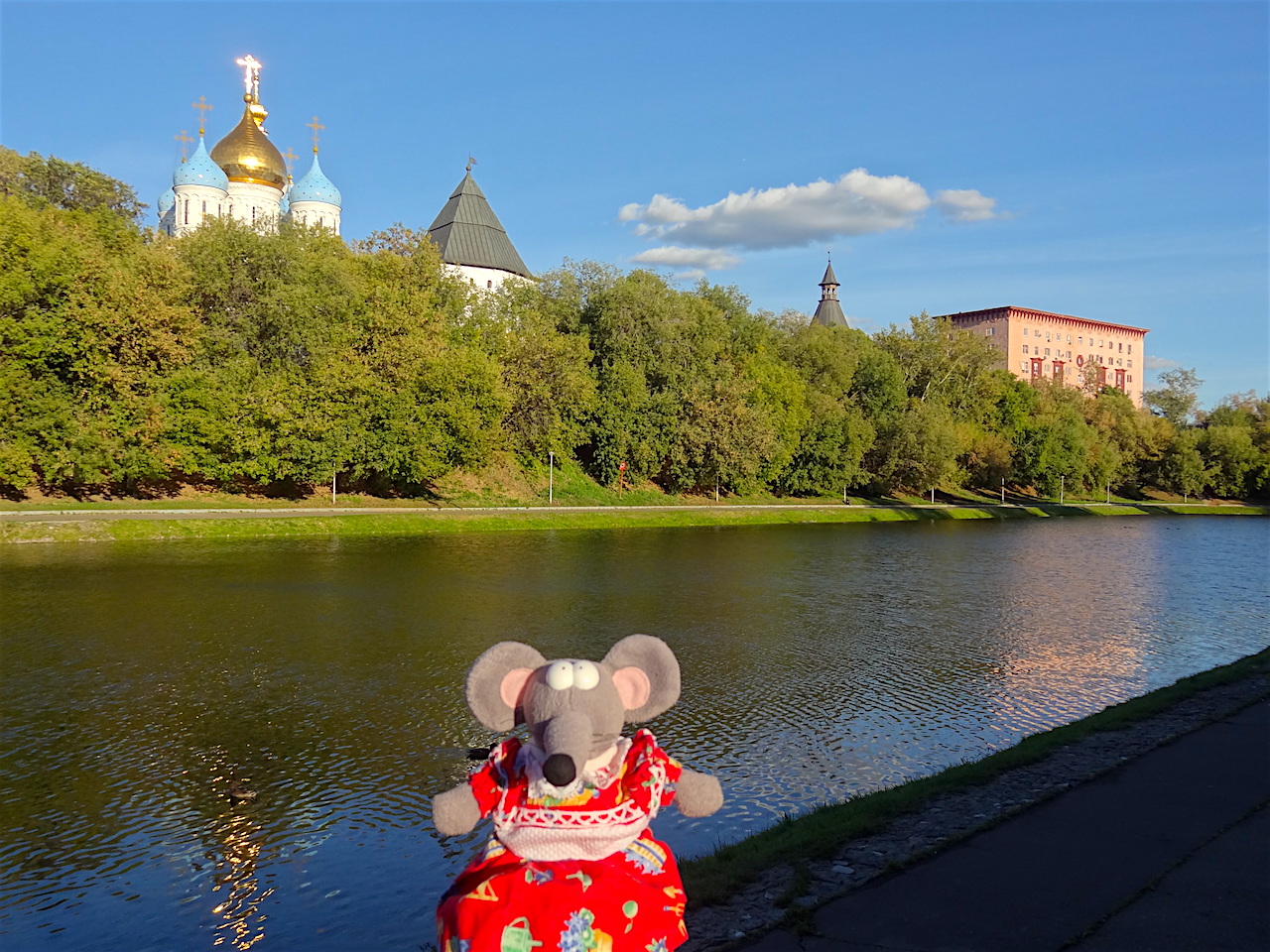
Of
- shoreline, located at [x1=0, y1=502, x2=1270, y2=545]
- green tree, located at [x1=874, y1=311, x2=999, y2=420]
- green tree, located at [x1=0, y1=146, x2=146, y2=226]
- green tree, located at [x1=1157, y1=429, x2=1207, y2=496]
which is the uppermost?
green tree, located at [x1=0, y1=146, x2=146, y2=226]

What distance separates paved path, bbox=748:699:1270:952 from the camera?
484 cm

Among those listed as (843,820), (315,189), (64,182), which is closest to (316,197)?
(315,189)

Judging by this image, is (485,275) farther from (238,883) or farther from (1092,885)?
(1092,885)

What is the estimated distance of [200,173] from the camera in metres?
67.9

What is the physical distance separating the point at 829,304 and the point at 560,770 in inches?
4831

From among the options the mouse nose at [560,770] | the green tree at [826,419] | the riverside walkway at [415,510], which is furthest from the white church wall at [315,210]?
the mouse nose at [560,770]

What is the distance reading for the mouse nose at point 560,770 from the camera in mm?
3488

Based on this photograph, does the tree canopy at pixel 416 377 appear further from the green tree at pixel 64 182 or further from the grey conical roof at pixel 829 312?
the grey conical roof at pixel 829 312

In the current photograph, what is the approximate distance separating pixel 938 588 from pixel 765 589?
17.4 ft

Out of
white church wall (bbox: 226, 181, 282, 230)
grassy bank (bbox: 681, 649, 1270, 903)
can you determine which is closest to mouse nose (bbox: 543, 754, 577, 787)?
grassy bank (bbox: 681, 649, 1270, 903)

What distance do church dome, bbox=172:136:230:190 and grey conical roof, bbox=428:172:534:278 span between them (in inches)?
680

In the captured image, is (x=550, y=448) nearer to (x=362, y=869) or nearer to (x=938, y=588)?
(x=938, y=588)

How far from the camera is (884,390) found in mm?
67438

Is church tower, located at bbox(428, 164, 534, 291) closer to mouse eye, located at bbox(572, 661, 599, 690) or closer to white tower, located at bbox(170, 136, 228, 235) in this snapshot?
white tower, located at bbox(170, 136, 228, 235)
